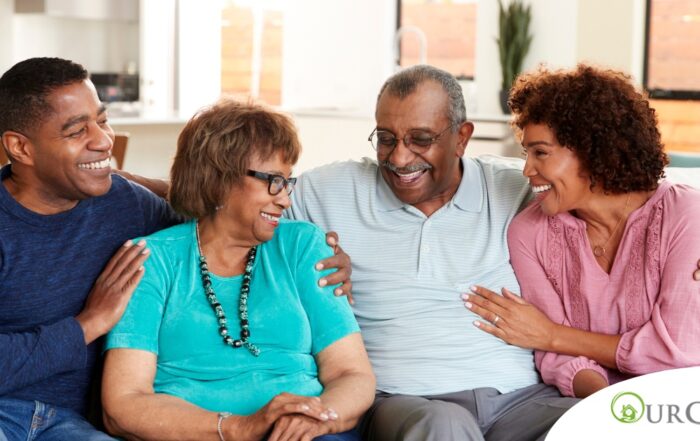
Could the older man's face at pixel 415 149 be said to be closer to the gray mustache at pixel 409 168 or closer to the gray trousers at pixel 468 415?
the gray mustache at pixel 409 168

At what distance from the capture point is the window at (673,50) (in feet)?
21.8

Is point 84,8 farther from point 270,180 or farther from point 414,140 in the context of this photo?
point 270,180

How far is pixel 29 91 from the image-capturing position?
2.14m

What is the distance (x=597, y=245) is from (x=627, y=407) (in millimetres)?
746

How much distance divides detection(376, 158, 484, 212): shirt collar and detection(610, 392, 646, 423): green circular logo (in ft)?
2.89

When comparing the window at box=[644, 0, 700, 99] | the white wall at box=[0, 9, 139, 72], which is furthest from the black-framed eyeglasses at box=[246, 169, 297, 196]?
the white wall at box=[0, 9, 139, 72]

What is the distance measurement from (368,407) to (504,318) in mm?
463

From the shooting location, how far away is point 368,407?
2148 millimetres

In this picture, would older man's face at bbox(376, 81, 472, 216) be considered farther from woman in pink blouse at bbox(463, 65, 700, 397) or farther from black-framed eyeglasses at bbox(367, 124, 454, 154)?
woman in pink blouse at bbox(463, 65, 700, 397)

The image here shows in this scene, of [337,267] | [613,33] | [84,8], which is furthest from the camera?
[84,8]

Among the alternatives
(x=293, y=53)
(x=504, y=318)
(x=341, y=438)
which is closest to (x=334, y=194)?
(x=504, y=318)

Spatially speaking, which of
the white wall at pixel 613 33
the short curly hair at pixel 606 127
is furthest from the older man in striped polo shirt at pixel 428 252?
the white wall at pixel 613 33

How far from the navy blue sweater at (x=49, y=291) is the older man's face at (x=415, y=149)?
0.71 meters

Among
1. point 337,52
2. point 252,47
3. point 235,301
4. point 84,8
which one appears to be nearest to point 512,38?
point 337,52
